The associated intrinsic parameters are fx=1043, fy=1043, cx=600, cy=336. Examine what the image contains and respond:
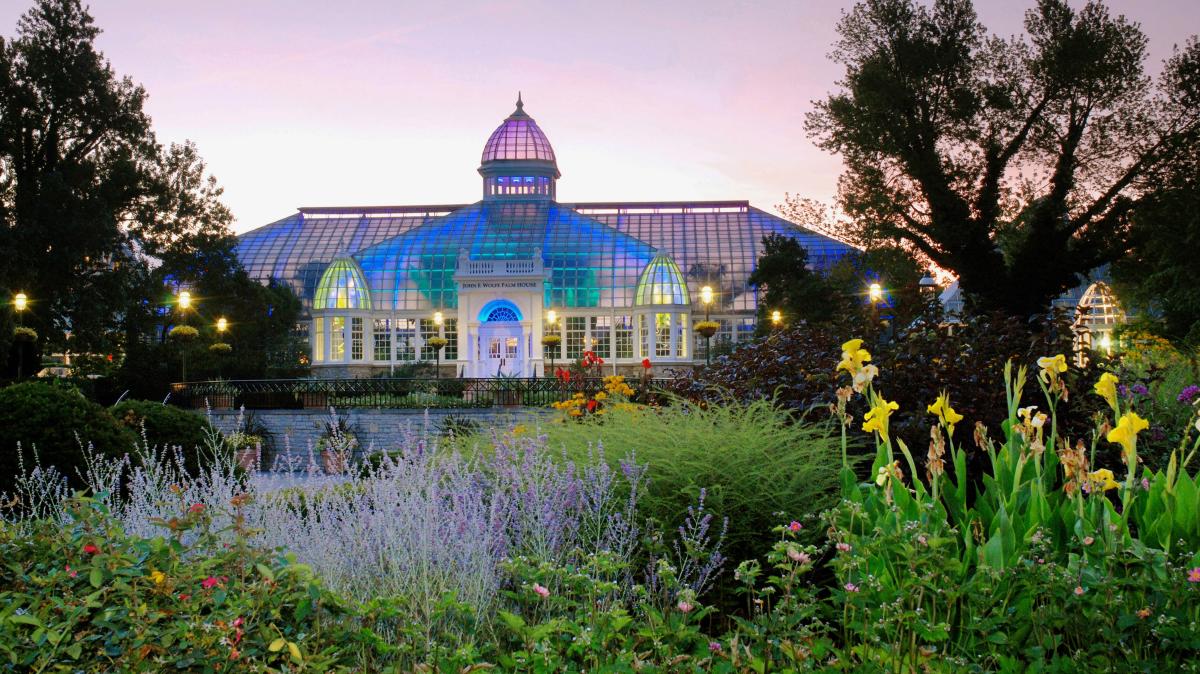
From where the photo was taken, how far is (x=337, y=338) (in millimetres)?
38125

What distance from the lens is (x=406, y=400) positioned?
77.3 ft

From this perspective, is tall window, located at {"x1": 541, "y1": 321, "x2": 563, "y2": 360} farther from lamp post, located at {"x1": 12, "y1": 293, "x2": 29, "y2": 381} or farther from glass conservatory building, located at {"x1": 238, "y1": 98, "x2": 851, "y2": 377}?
lamp post, located at {"x1": 12, "y1": 293, "x2": 29, "y2": 381}

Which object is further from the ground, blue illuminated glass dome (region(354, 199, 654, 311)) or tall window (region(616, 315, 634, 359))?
blue illuminated glass dome (region(354, 199, 654, 311))

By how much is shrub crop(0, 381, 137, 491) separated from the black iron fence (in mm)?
11258

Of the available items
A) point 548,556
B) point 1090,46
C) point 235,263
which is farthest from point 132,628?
point 235,263

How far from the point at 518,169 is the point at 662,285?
12.5 meters

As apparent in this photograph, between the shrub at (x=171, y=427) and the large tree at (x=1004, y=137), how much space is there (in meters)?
15.7

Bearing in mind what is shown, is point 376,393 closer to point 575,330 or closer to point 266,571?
point 575,330

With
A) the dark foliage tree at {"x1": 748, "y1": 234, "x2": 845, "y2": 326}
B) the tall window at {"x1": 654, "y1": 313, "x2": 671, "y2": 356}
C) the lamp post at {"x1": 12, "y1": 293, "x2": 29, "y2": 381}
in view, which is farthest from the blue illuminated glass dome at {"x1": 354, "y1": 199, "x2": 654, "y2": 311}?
the lamp post at {"x1": 12, "y1": 293, "x2": 29, "y2": 381}

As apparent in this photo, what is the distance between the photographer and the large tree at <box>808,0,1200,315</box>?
23109 millimetres

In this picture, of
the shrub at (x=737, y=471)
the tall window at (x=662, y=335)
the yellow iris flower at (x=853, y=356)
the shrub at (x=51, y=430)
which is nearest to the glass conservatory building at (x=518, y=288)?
the tall window at (x=662, y=335)

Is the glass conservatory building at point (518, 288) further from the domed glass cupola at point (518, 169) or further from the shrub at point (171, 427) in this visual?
the shrub at point (171, 427)

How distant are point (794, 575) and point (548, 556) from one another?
6.12 ft

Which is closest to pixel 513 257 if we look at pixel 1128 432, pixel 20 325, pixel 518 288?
pixel 518 288
